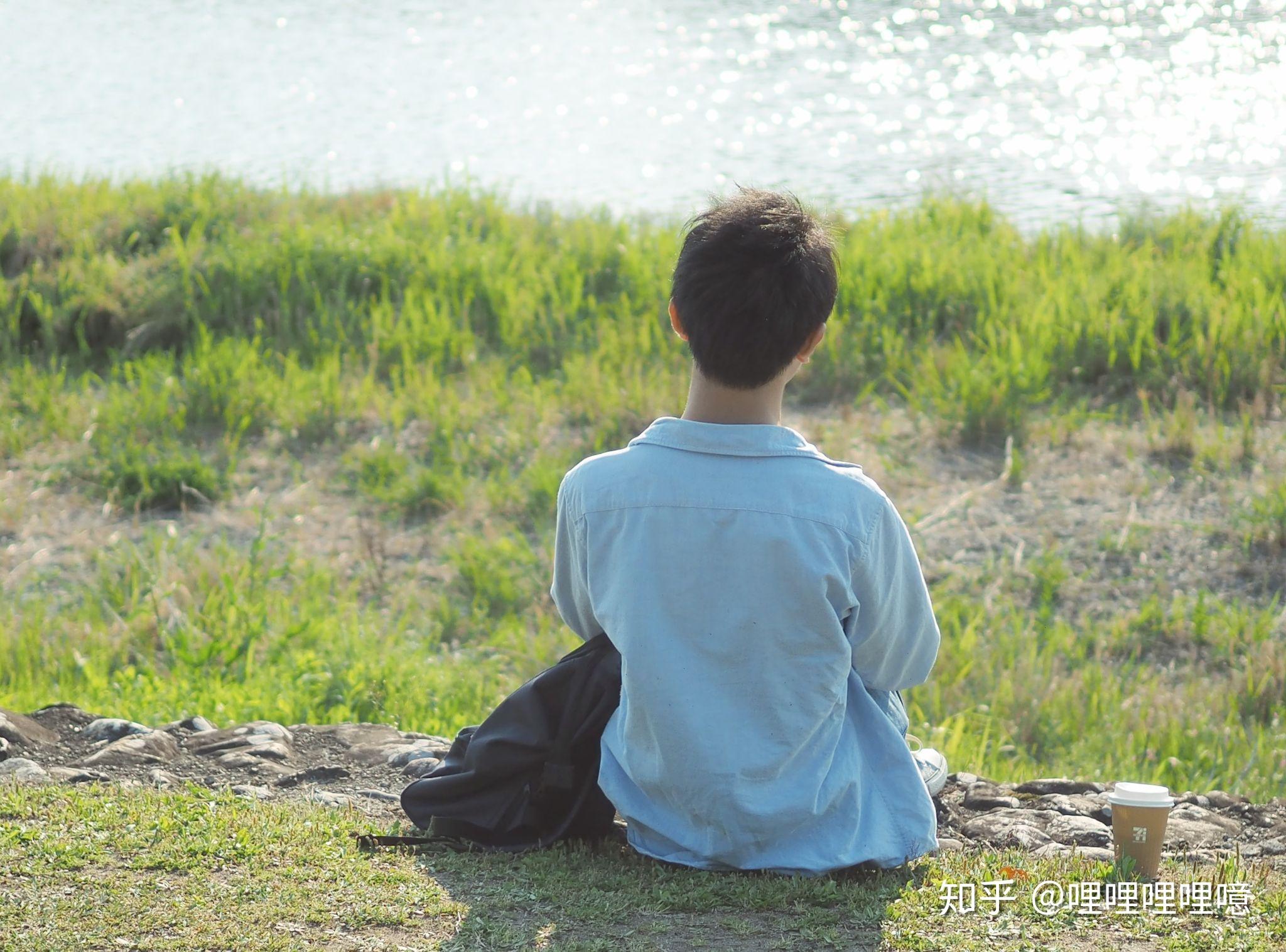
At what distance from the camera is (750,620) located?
2.51 m

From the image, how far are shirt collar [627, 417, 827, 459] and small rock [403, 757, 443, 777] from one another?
1.52m

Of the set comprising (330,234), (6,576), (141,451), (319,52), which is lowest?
(6,576)

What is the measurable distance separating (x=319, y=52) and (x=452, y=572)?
13.0 m

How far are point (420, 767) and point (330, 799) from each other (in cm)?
37

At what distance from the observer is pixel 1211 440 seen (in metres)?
6.31

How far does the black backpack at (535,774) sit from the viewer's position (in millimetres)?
2799

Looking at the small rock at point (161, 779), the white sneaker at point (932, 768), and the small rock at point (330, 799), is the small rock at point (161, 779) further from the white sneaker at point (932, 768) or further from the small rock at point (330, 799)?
the white sneaker at point (932, 768)

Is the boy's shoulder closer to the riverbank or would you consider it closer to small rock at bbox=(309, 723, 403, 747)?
the riverbank

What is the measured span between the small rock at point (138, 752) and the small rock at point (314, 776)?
0.34m

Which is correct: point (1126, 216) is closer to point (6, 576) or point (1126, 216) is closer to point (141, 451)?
point (141, 451)

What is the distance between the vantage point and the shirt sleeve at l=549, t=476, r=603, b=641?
8.77ft

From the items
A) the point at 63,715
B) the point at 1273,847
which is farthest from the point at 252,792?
the point at 1273,847

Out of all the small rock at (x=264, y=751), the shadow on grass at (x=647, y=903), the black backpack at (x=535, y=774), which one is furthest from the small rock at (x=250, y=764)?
the shadow on grass at (x=647, y=903)

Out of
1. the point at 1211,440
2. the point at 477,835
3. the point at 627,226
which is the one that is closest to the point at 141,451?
the point at 627,226
